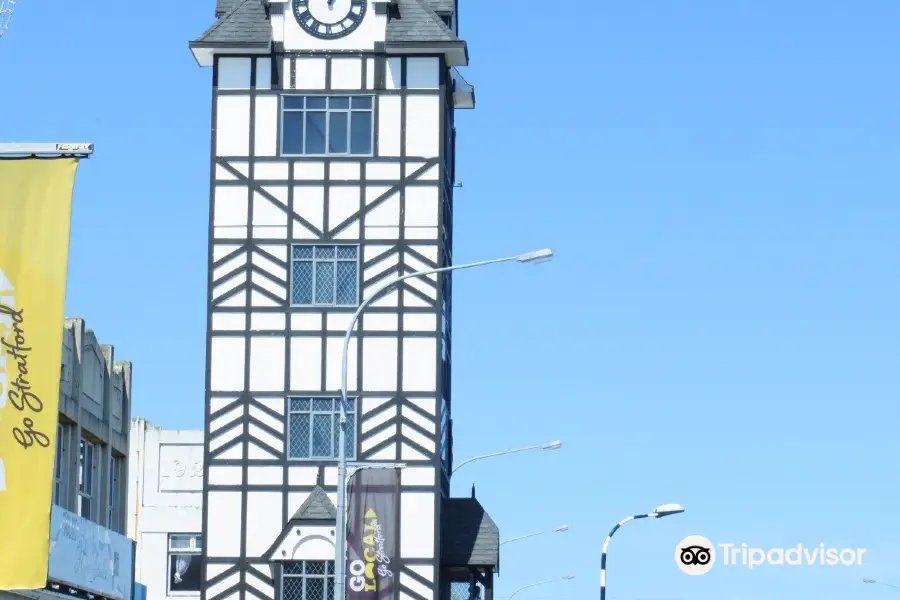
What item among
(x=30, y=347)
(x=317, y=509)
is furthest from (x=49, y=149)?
(x=317, y=509)

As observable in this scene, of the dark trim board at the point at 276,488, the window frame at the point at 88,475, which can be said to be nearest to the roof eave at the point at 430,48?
the dark trim board at the point at 276,488

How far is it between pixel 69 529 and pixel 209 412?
10.6m

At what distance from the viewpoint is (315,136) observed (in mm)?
47531

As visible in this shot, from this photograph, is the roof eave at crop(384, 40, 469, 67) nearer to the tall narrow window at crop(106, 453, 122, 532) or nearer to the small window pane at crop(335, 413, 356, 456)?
the small window pane at crop(335, 413, 356, 456)

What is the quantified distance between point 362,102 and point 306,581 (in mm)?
12172

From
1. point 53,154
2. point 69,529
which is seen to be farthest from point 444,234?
point 53,154

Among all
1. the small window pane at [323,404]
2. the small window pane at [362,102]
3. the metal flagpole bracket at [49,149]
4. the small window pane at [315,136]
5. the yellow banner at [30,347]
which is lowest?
the yellow banner at [30,347]

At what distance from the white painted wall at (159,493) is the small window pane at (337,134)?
62.9ft

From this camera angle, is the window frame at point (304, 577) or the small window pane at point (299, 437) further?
the small window pane at point (299, 437)

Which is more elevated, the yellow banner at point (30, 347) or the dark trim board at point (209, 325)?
the dark trim board at point (209, 325)

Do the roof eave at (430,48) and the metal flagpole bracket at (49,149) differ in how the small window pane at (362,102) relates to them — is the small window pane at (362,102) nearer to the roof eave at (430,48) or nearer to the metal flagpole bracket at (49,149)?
the roof eave at (430,48)

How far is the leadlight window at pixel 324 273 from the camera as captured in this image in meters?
47.0

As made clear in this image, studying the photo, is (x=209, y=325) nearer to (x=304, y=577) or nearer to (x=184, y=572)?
(x=304, y=577)

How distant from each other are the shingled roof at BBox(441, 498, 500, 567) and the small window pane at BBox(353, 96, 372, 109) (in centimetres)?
1058
